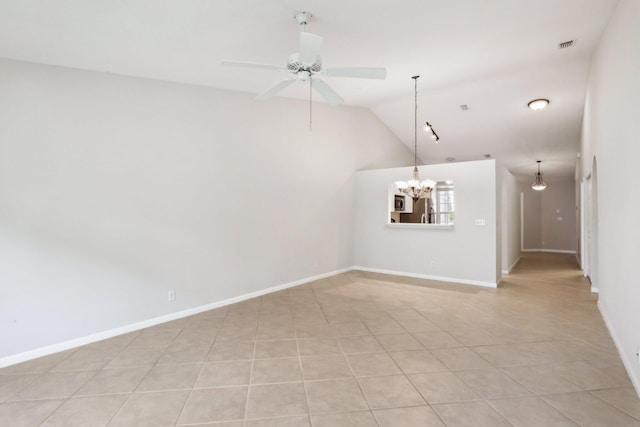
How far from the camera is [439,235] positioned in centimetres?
629

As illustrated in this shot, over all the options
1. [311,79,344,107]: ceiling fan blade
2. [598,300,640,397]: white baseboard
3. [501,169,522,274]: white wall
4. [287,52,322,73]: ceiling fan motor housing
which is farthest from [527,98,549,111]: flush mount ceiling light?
[287,52,322,73]: ceiling fan motor housing

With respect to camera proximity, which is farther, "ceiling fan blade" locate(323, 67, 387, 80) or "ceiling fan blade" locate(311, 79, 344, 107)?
"ceiling fan blade" locate(311, 79, 344, 107)

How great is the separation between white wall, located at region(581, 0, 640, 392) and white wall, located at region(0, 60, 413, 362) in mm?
4288

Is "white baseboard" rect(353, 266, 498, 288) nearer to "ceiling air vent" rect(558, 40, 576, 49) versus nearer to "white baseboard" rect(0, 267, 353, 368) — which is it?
"white baseboard" rect(0, 267, 353, 368)

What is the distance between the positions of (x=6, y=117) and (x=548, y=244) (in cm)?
1417

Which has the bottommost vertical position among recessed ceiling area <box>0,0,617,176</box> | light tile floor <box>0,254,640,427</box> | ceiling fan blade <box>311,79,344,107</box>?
light tile floor <box>0,254,640,427</box>

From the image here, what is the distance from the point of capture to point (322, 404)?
233 cm

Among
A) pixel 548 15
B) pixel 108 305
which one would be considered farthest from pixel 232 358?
pixel 548 15

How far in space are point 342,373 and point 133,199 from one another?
10.1 ft

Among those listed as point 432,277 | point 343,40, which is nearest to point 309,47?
point 343,40

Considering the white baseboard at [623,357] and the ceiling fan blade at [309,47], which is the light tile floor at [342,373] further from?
the ceiling fan blade at [309,47]

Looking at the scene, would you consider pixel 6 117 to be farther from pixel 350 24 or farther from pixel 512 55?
pixel 512 55

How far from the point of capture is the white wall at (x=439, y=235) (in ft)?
19.0

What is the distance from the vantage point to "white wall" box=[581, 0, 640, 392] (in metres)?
2.59
